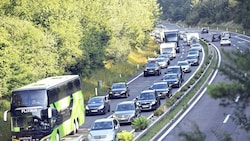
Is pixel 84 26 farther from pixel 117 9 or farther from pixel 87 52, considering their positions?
pixel 117 9

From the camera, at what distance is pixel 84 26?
189 feet

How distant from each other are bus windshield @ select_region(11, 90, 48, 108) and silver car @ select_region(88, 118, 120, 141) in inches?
113

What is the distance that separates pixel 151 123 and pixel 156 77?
26.4 metres

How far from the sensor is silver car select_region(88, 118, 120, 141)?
27.4 meters

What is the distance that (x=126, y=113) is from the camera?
33.6 meters

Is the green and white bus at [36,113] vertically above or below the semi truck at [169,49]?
below

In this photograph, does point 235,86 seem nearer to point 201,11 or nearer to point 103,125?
point 103,125

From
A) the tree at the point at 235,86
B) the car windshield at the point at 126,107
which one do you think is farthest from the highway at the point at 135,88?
the tree at the point at 235,86

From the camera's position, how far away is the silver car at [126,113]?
33469 millimetres

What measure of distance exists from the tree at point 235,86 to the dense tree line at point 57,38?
23516 mm

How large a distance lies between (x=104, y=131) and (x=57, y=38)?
18.7 metres

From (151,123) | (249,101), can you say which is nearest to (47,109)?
(151,123)

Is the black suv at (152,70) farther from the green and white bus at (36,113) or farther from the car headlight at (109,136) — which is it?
the car headlight at (109,136)

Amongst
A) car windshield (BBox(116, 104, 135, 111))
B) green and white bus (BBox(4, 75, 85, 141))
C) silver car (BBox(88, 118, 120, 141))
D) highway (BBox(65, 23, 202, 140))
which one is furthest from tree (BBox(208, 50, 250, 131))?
car windshield (BBox(116, 104, 135, 111))
